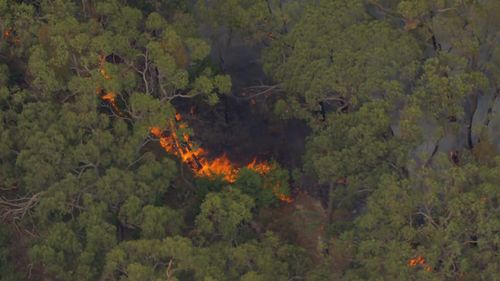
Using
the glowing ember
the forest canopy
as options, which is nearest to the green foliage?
the forest canopy

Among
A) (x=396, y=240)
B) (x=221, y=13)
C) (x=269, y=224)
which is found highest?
(x=221, y=13)

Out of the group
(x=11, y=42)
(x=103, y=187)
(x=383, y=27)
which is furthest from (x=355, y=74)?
(x=11, y=42)

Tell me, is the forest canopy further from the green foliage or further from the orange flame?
the orange flame

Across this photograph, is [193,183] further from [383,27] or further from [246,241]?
[383,27]

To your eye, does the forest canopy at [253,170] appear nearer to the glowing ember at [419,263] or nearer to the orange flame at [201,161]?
the glowing ember at [419,263]

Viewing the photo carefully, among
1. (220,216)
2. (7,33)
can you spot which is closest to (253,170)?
(220,216)

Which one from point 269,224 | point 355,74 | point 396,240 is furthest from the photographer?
point 269,224

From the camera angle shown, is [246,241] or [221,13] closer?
[246,241]

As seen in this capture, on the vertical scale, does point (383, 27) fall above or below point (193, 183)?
above
